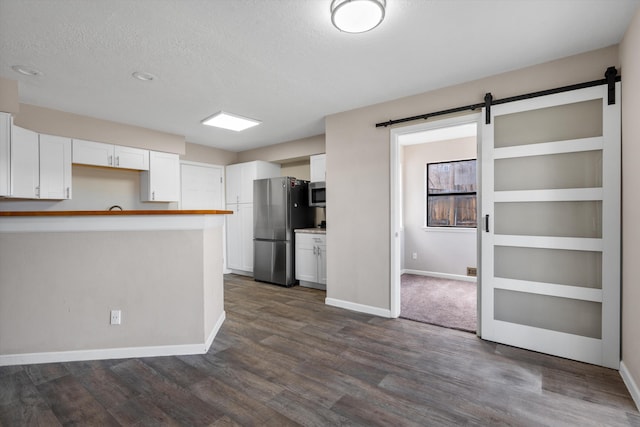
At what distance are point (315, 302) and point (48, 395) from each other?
2604 millimetres

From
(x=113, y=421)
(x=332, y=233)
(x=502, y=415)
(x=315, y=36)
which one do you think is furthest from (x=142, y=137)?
(x=502, y=415)

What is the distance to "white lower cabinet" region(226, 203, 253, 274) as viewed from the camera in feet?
17.9

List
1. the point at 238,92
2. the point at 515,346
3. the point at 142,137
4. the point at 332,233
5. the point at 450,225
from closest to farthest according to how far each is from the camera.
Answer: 1. the point at 515,346
2. the point at 238,92
3. the point at 332,233
4. the point at 142,137
5. the point at 450,225

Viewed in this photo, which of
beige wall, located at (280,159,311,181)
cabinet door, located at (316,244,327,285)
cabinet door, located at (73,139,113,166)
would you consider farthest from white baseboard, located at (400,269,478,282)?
cabinet door, located at (73,139,113,166)

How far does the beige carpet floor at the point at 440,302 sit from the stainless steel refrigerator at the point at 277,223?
1849 millimetres

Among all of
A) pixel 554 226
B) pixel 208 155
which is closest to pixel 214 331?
pixel 554 226

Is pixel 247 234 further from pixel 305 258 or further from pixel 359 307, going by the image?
pixel 359 307

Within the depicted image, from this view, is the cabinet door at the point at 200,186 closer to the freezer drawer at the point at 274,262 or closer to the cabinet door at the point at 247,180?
the cabinet door at the point at 247,180

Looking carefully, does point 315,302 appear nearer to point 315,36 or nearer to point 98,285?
point 98,285

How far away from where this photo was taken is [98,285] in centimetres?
239

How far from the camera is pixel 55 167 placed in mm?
3523

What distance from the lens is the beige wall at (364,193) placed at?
313cm

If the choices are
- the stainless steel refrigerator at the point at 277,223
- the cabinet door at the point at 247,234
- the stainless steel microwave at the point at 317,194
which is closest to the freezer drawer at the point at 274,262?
the stainless steel refrigerator at the point at 277,223

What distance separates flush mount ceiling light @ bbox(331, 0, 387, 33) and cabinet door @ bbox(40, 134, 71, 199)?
359 centimetres
